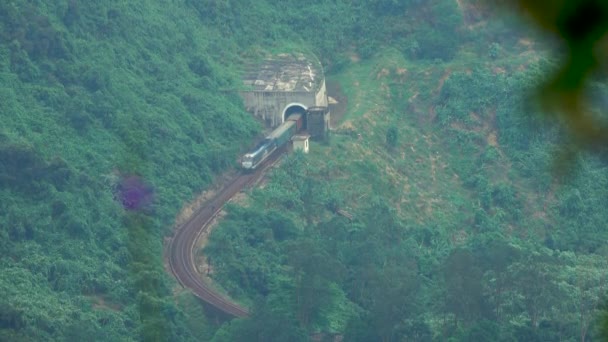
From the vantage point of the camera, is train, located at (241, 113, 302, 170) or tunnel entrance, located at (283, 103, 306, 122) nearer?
train, located at (241, 113, 302, 170)


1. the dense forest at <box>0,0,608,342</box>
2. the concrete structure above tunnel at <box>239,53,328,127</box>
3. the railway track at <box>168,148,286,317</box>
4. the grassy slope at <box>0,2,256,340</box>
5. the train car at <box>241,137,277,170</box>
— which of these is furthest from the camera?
the concrete structure above tunnel at <box>239,53,328,127</box>

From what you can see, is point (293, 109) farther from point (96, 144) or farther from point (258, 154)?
point (96, 144)

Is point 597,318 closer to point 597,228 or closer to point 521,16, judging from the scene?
point 597,228

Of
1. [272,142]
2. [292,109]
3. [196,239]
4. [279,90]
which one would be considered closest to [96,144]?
[196,239]

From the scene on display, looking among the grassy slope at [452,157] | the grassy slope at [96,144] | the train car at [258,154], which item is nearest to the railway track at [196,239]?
the train car at [258,154]

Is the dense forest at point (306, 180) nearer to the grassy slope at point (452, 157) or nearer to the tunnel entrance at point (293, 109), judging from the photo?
the grassy slope at point (452, 157)

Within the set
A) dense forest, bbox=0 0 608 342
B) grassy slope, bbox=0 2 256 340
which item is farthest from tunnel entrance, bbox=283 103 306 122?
grassy slope, bbox=0 2 256 340

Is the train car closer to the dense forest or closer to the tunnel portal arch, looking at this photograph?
the dense forest
